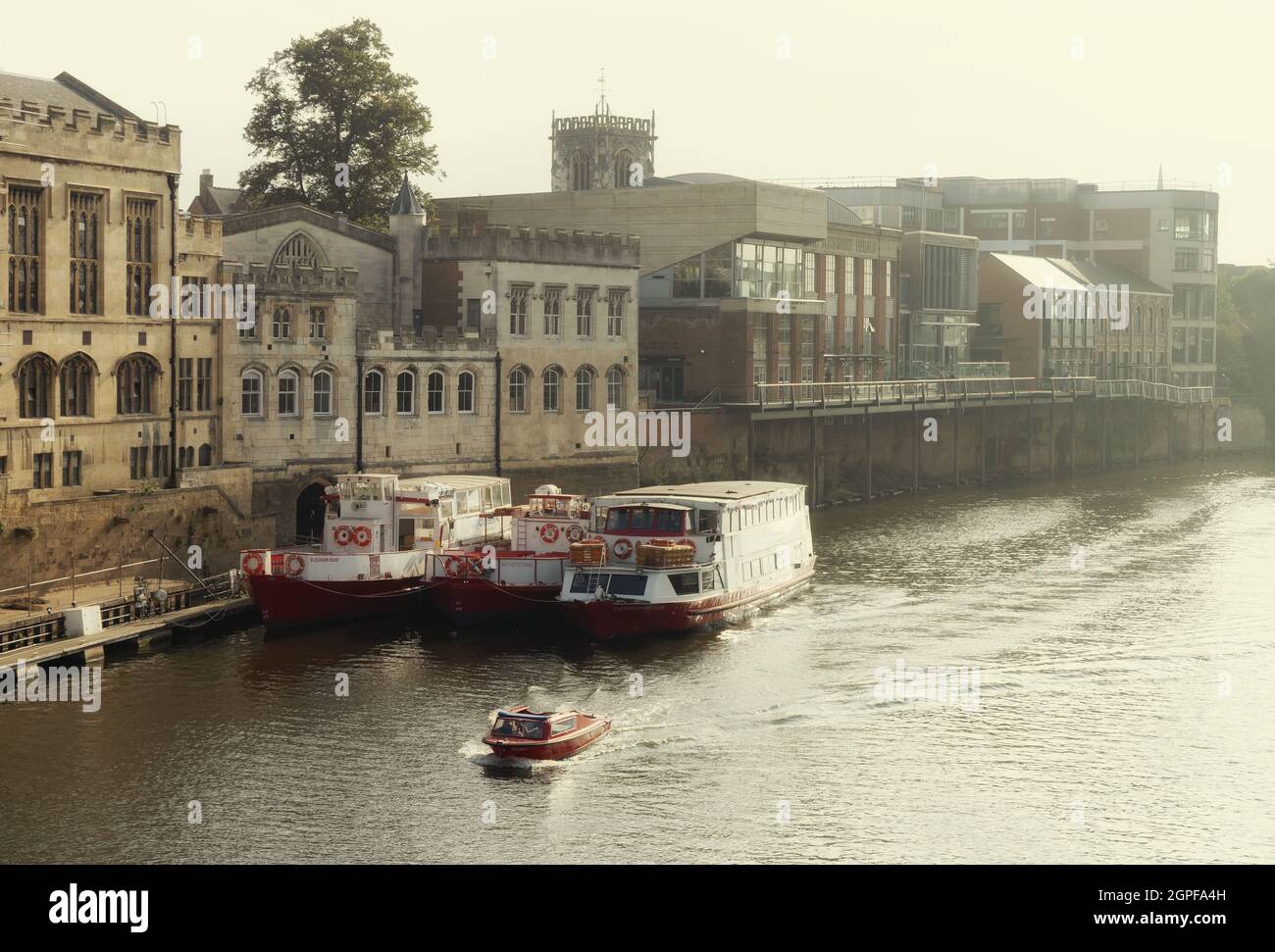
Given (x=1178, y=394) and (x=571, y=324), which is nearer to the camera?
(x=571, y=324)

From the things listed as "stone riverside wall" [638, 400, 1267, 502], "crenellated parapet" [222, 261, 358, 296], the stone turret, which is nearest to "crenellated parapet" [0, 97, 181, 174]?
"crenellated parapet" [222, 261, 358, 296]

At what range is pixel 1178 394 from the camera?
473ft

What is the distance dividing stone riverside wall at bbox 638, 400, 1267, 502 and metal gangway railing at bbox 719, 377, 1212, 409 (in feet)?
4.05

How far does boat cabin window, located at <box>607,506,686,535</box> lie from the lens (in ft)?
202

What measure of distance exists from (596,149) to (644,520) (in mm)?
98201

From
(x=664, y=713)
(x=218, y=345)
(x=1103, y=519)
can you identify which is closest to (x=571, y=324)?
(x=218, y=345)

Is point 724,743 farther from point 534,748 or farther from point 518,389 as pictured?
point 518,389

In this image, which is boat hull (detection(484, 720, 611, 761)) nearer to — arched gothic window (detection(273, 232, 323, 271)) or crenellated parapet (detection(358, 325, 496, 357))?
crenellated parapet (detection(358, 325, 496, 357))

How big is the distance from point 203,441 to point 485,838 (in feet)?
108

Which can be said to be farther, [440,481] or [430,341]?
[430,341]

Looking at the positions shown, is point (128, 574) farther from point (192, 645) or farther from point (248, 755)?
point (248, 755)

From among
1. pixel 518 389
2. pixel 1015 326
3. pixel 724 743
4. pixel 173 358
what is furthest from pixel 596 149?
pixel 724 743

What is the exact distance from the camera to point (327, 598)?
195ft

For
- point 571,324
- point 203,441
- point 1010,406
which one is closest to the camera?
point 203,441
